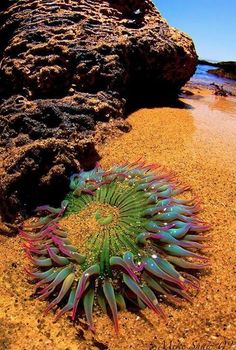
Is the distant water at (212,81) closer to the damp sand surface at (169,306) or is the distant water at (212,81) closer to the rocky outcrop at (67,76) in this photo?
the rocky outcrop at (67,76)

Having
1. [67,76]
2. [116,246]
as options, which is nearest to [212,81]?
[67,76]

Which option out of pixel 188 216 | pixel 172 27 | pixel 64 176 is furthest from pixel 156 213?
pixel 172 27

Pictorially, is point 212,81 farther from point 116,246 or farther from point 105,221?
point 116,246

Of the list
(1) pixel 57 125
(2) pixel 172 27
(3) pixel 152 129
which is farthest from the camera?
(2) pixel 172 27

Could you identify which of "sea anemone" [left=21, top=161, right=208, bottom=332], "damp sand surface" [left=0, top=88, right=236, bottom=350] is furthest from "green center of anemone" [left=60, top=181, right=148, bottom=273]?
"damp sand surface" [left=0, top=88, right=236, bottom=350]

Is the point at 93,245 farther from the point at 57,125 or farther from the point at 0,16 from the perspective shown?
the point at 0,16

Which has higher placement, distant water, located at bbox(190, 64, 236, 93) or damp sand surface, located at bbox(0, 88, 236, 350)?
distant water, located at bbox(190, 64, 236, 93)

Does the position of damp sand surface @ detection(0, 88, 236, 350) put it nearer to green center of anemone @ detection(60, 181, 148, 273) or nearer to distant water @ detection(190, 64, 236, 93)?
green center of anemone @ detection(60, 181, 148, 273)
